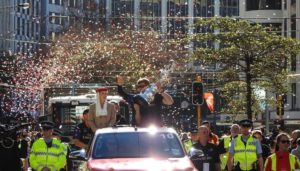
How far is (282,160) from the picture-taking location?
568 inches

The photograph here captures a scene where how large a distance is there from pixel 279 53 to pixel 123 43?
20.5 meters

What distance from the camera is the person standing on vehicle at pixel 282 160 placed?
14.4 metres

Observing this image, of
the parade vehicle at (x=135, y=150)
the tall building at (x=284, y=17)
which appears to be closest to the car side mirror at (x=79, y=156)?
the parade vehicle at (x=135, y=150)

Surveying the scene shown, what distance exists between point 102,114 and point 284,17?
5040 cm

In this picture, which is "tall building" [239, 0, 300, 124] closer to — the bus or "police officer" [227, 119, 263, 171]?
the bus

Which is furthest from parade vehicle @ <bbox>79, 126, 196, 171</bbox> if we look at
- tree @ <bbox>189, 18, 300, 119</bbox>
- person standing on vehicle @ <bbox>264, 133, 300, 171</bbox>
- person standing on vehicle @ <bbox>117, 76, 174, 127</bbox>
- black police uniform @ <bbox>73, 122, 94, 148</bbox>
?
tree @ <bbox>189, 18, 300, 119</bbox>

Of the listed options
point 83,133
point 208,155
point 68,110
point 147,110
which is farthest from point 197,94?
point 208,155

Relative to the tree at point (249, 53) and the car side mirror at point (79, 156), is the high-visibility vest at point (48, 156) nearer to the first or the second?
the car side mirror at point (79, 156)

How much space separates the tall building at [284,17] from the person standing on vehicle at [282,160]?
46063 mm

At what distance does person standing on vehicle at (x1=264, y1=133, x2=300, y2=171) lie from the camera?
47.2ft

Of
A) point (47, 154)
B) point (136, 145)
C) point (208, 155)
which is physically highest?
point (136, 145)

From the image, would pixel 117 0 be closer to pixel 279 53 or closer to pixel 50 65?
pixel 50 65

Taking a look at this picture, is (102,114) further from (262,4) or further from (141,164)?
(262,4)

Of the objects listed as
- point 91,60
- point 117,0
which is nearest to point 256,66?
point 91,60
